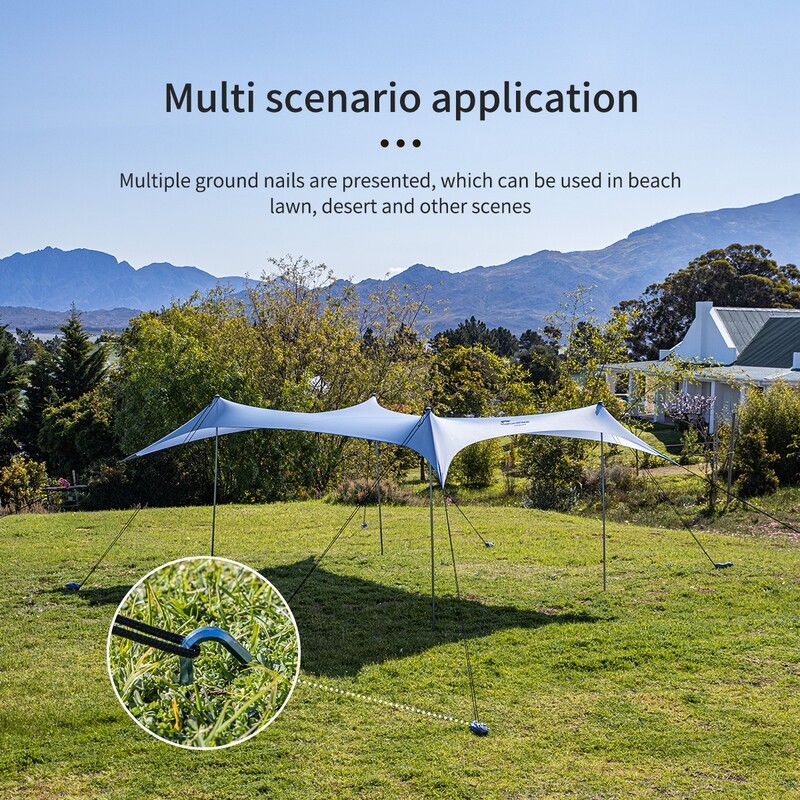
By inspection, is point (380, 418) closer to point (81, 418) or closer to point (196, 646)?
point (196, 646)

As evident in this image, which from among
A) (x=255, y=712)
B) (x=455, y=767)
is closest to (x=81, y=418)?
(x=455, y=767)

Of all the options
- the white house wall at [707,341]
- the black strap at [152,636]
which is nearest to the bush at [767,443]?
the black strap at [152,636]

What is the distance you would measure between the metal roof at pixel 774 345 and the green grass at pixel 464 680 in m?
19.9

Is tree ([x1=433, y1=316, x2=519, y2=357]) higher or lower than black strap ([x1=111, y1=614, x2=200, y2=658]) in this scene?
higher

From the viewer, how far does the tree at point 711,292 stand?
1766 inches

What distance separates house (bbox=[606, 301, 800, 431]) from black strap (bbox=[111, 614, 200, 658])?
64.1 ft

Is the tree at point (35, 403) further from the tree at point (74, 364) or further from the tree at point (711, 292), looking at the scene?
the tree at point (711, 292)

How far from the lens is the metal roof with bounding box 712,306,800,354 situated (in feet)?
114

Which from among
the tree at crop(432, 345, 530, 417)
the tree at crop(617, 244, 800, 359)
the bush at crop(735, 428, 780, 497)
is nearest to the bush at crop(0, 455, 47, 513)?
the tree at crop(432, 345, 530, 417)

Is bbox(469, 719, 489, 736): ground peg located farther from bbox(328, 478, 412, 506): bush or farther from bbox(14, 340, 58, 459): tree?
bbox(14, 340, 58, 459): tree

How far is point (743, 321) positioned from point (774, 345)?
5.50 metres

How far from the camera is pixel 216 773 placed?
16.8ft

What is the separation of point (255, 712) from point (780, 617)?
7231 millimetres

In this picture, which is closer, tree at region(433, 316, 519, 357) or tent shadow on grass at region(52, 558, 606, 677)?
tent shadow on grass at region(52, 558, 606, 677)
